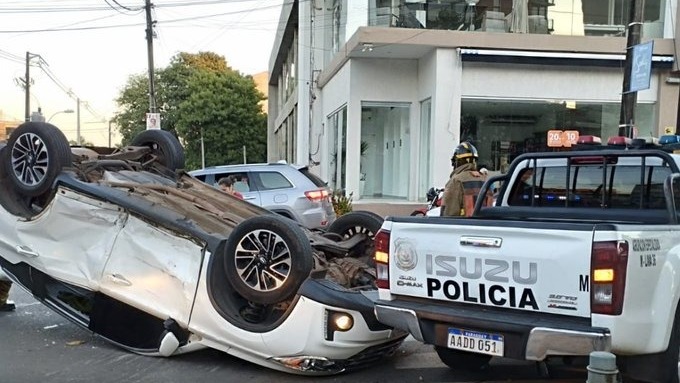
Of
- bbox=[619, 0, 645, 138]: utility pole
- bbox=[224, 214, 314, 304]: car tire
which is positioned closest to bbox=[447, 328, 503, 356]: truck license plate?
bbox=[224, 214, 314, 304]: car tire

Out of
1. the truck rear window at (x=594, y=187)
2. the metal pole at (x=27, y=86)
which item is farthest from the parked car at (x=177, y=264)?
the metal pole at (x=27, y=86)

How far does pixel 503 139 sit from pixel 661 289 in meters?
12.6

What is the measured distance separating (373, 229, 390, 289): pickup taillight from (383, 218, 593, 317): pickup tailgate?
46mm

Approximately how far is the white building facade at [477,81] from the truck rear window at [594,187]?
934 centimetres

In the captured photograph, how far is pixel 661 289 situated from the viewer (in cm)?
353

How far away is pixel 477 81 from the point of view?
15.1 meters

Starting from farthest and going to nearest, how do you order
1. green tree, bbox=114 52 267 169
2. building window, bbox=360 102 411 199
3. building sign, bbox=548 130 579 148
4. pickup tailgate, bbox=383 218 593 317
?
1. green tree, bbox=114 52 267 169
2. building window, bbox=360 102 411 199
3. building sign, bbox=548 130 579 148
4. pickup tailgate, bbox=383 218 593 317

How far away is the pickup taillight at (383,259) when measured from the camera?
4387 mm

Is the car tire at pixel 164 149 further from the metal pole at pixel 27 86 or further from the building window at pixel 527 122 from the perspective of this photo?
the metal pole at pixel 27 86

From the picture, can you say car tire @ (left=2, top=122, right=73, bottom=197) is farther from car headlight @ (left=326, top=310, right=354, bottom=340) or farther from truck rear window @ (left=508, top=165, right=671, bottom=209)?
truck rear window @ (left=508, top=165, right=671, bottom=209)

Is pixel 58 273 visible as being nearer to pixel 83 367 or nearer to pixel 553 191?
pixel 83 367

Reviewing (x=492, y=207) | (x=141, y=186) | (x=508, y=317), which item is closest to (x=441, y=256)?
(x=508, y=317)

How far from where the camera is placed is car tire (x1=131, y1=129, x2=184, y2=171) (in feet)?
21.4

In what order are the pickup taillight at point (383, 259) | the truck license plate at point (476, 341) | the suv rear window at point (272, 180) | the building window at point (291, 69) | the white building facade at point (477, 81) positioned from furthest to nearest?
the building window at point (291, 69), the white building facade at point (477, 81), the suv rear window at point (272, 180), the pickup taillight at point (383, 259), the truck license plate at point (476, 341)
